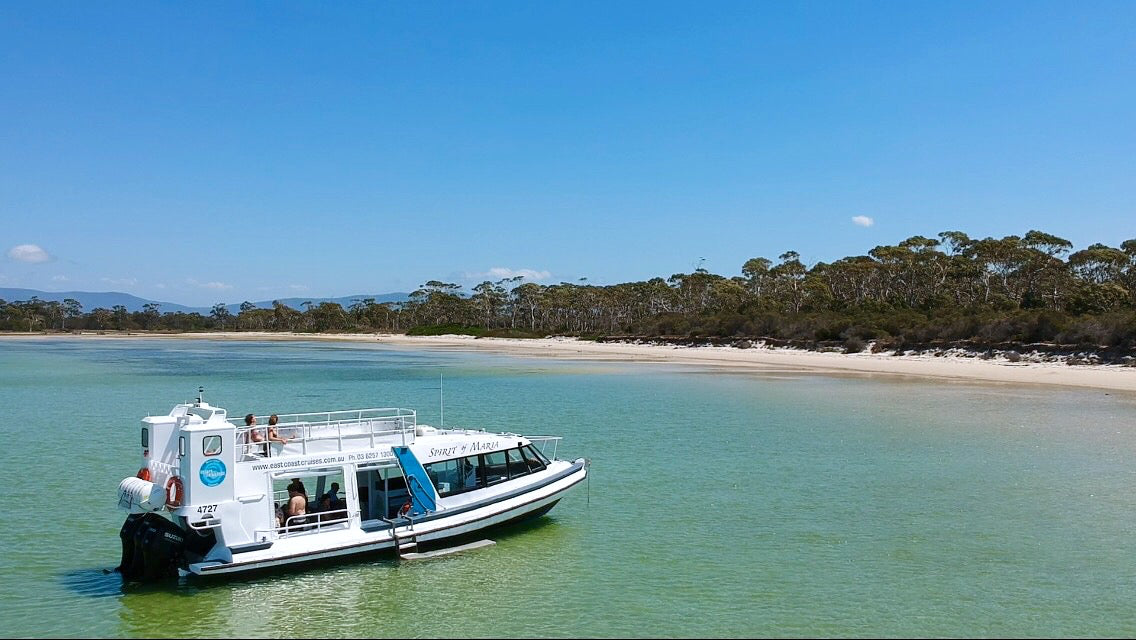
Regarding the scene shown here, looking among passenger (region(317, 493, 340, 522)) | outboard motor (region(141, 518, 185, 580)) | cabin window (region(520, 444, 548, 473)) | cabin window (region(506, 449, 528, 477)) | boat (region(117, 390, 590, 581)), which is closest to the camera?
outboard motor (region(141, 518, 185, 580))

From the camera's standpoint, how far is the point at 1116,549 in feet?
52.8

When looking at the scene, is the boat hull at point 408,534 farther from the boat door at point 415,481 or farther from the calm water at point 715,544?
the calm water at point 715,544

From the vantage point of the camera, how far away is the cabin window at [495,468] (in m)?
16.9

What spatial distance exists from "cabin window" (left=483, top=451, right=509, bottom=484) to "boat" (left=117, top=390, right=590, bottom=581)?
23 mm

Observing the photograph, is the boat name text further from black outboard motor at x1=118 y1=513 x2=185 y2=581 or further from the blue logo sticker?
black outboard motor at x1=118 y1=513 x2=185 y2=581

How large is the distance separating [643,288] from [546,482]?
5103 inches

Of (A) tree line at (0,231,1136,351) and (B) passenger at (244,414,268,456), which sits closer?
(B) passenger at (244,414,268,456)

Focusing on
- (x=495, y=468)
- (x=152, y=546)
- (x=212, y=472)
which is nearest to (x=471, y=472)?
(x=495, y=468)

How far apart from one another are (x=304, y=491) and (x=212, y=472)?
2082 millimetres

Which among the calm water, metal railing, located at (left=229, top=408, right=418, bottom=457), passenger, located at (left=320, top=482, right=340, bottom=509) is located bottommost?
the calm water

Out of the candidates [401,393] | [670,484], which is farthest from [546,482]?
[401,393]

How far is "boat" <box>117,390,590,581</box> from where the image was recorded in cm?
1373

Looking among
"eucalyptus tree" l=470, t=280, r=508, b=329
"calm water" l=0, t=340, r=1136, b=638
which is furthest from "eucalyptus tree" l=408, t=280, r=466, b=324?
"calm water" l=0, t=340, r=1136, b=638

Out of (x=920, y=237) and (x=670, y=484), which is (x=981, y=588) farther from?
(x=920, y=237)
